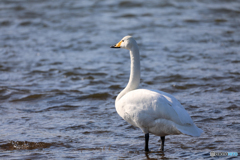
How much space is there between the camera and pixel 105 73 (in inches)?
388

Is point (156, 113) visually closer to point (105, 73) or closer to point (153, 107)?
point (153, 107)

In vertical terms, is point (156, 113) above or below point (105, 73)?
above

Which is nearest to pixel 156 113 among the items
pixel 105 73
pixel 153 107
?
pixel 153 107

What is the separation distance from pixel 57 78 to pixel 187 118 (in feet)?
17.7

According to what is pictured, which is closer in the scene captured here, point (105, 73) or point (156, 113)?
point (156, 113)

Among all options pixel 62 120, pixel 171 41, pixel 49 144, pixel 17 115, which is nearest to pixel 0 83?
pixel 17 115

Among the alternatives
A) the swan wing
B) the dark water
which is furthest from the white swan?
the dark water

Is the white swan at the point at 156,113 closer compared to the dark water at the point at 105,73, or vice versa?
the white swan at the point at 156,113

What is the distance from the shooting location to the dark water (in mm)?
5535

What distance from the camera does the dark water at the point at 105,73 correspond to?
18.2 ft

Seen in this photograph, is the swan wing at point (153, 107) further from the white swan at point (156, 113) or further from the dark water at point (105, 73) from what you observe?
the dark water at point (105, 73)

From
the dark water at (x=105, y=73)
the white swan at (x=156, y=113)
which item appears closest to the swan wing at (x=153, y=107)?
the white swan at (x=156, y=113)

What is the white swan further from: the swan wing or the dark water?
the dark water

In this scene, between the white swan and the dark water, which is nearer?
the white swan
